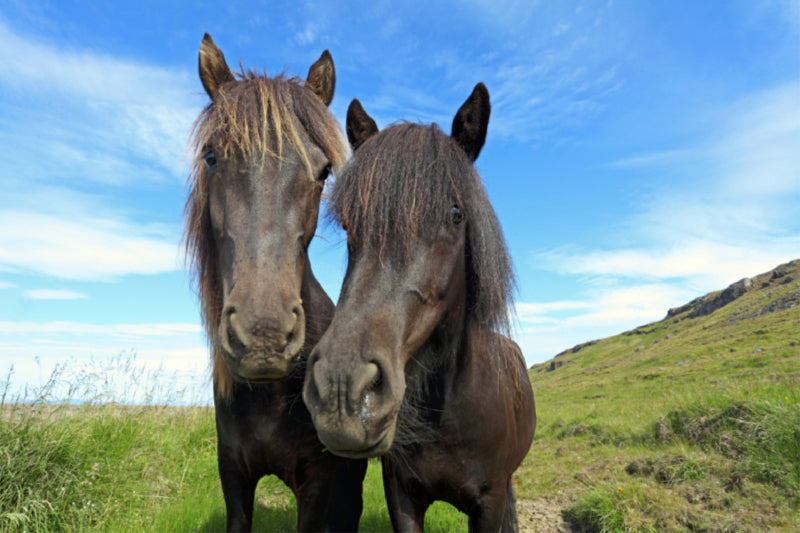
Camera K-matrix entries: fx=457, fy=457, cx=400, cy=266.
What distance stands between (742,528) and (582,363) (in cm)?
7905

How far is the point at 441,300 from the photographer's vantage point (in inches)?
90.5

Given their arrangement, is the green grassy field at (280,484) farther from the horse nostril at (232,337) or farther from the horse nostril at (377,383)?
the horse nostril at (377,383)

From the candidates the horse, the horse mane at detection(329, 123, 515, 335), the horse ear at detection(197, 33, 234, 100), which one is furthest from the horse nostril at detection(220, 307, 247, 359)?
the horse ear at detection(197, 33, 234, 100)

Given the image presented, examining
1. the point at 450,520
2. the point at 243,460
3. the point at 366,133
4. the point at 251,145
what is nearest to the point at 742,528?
the point at 450,520

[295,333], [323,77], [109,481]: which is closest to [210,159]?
[323,77]

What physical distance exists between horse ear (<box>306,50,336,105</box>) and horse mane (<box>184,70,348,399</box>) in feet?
1.01

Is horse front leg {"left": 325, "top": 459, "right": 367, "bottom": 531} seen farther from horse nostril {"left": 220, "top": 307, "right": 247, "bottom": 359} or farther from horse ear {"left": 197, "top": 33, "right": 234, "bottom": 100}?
horse ear {"left": 197, "top": 33, "right": 234, "bottom": 100}

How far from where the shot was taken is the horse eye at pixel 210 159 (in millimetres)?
2688

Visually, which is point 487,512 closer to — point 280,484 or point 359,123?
point 359,123

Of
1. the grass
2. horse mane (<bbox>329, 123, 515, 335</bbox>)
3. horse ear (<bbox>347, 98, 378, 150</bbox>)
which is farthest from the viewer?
the grass

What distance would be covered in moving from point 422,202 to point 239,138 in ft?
3.77

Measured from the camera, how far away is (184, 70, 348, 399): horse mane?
259cm

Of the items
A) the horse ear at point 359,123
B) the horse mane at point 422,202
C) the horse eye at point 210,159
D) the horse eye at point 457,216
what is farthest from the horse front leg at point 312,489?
the horse ear at point 359,123

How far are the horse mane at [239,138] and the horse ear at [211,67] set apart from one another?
159mm
